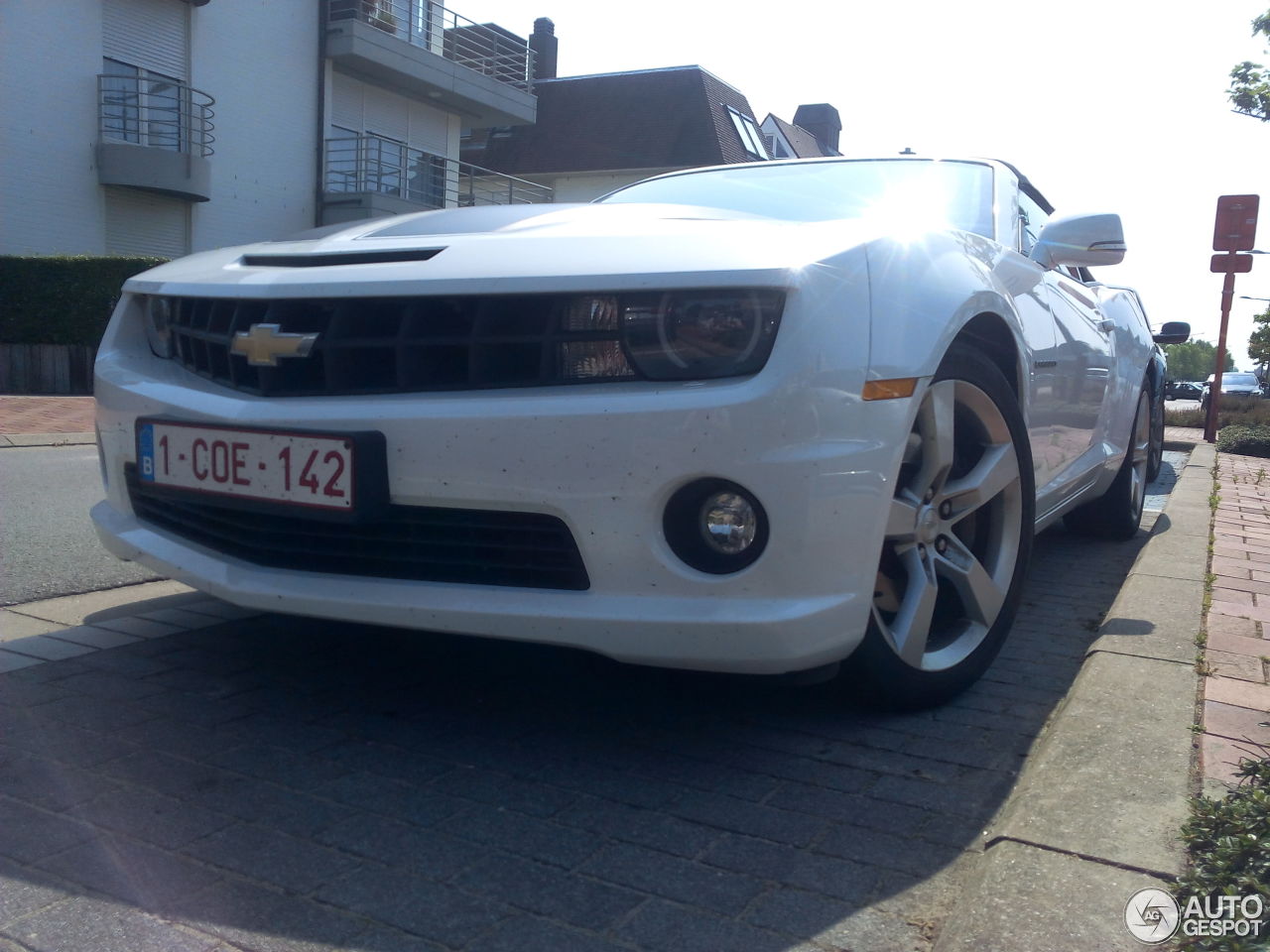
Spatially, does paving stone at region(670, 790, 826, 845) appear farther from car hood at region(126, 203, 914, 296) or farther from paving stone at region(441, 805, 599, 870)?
car hood at region(126, 203, 914, 296)

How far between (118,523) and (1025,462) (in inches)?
89.8

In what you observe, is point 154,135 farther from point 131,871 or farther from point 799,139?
point 799,139

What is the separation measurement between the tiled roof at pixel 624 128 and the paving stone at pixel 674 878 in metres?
29.0

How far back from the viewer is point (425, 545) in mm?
2439

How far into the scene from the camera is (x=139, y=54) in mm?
16172

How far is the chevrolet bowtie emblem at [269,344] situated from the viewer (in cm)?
249

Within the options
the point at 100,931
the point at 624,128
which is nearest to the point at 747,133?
the point at 624,128

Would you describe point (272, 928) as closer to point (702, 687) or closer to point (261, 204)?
point (702, 687)

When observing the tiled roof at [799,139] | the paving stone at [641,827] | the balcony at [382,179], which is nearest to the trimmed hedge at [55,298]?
the balcony at [382,179]

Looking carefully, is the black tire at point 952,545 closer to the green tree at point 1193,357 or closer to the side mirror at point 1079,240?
the side mirror at point 1079,240

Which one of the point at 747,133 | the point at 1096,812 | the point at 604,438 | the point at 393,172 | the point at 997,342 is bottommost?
the point at 1096,812

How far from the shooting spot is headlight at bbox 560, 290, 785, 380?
2.22 metres

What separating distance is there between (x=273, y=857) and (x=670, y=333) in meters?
1.16

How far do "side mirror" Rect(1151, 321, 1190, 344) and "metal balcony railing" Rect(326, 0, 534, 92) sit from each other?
50.2 feet
